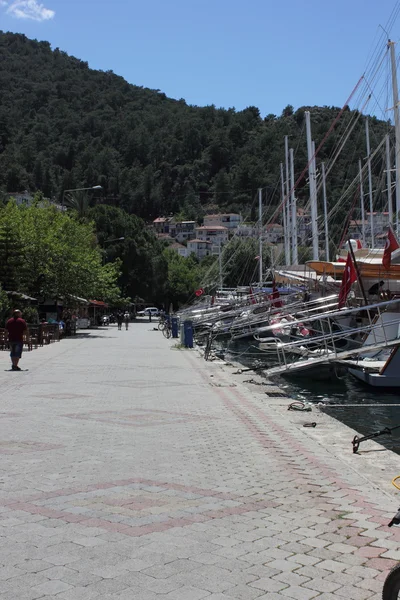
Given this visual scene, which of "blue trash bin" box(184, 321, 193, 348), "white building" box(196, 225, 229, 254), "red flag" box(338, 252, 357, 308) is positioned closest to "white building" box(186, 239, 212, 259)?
"white building" box(196, 225, 229, 254)

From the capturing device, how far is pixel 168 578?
176 inches

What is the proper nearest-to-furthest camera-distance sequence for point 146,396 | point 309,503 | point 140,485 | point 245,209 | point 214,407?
1. point 309,503
2. point 140,485
3. point 214,407
4. point 146,396
5. point 245,209

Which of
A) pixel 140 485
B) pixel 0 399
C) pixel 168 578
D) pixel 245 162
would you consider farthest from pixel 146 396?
pixel 245 162

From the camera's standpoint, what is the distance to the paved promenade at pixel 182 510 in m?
4.46

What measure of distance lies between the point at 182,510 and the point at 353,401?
12690 millimetres

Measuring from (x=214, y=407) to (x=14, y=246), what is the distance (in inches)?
1045

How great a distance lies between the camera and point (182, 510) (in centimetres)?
599

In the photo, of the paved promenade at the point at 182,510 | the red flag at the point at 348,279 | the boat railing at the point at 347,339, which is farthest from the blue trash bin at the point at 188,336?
the paved promenade at the point at 182,510

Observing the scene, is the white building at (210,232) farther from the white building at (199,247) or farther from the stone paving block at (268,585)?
the stone paving block at (268,585)

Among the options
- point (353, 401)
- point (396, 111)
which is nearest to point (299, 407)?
point (353, 401)

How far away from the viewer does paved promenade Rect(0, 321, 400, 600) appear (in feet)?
14.6

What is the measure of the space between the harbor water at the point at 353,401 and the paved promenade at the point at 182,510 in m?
1.90

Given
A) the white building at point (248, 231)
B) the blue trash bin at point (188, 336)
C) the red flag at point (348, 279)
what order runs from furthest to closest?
1. the white building at point (248, 231)
2. the blue trash bin at point (188, 336)
3. the red flag at point (348, 279)

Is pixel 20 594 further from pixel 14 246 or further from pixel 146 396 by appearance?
pixel 14 246
